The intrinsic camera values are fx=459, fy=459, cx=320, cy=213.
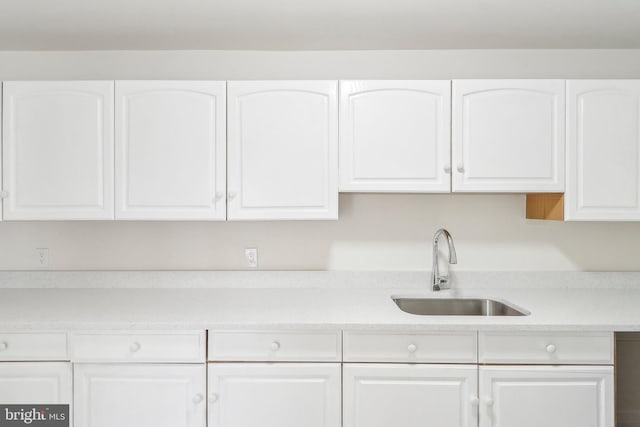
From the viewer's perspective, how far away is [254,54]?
7.87ft

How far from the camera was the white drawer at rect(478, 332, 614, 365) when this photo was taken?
174cm

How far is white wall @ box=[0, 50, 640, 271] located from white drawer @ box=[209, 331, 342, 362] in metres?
0.65

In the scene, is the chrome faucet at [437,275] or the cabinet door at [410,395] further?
the chrome faucet at [437,275]

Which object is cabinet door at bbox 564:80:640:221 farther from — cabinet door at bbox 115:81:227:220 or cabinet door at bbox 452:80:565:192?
cabinet door at bbox 115:81:227:220

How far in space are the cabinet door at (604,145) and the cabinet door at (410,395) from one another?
0.93 meters

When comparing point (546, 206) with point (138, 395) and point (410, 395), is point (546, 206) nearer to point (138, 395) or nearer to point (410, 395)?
point (410, 395)

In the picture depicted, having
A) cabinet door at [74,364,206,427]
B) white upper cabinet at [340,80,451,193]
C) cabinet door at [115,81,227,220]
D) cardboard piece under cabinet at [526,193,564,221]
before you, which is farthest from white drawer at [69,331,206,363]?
cardboard piece under cabinet at [526,193,564,221]

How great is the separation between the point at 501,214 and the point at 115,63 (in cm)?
216

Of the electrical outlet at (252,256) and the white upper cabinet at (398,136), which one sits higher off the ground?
the white upper cabinet at (398,136)

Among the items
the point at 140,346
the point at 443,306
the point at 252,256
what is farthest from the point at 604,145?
the point at 140,346

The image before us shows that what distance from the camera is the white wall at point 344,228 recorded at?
7.83 ft

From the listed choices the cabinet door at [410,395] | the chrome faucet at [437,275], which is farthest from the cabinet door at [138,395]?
the chrome faucet at [437,275]

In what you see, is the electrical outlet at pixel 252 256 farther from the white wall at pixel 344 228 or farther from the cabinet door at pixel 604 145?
the cabinet door at pixel 604 145

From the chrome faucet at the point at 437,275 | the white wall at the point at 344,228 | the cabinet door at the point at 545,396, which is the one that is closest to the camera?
the cabinet door at the point at 545,396
